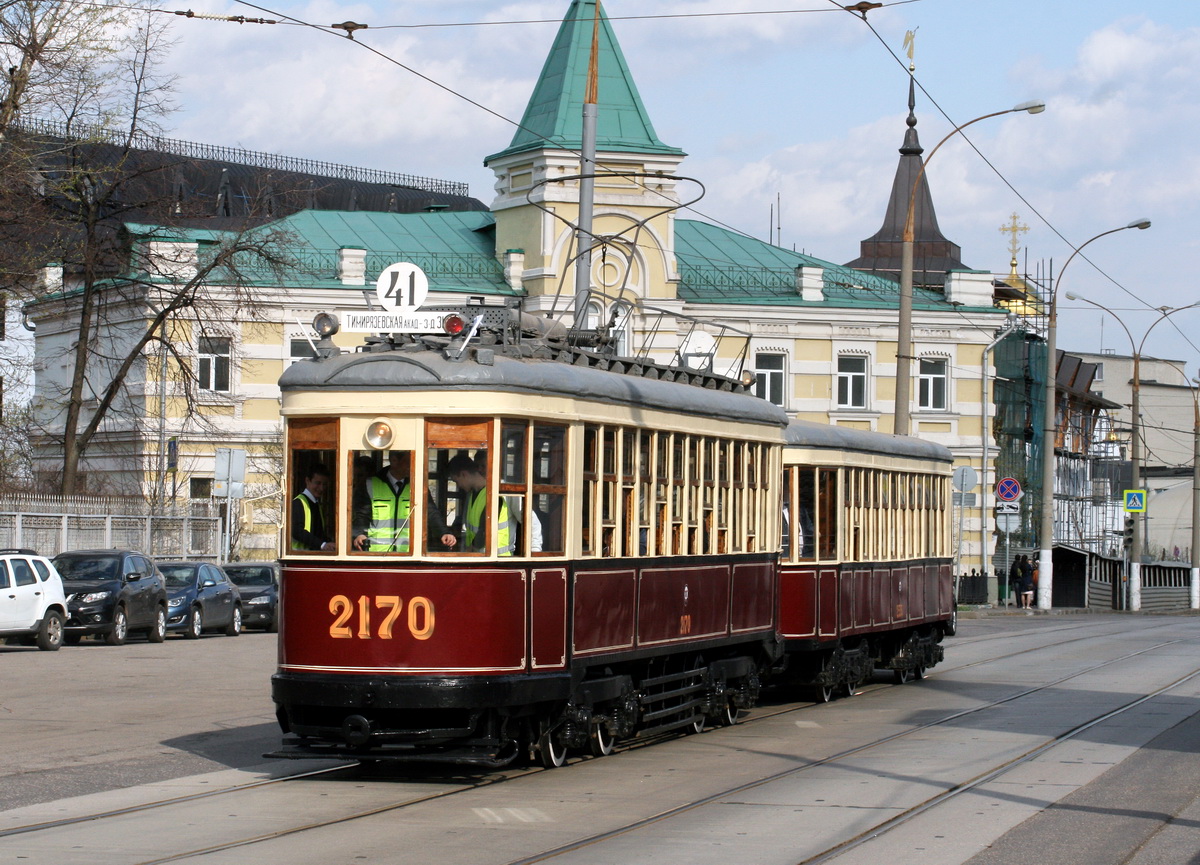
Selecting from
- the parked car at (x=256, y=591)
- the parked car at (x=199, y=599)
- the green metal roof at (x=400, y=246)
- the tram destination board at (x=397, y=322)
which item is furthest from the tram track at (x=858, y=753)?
the green metal roof at (x=400, y=246)

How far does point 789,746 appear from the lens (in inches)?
582

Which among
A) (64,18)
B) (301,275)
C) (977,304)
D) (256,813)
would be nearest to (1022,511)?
(977,304)

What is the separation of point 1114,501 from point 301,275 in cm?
4002

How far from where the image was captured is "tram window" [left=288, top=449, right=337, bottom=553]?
12.4m

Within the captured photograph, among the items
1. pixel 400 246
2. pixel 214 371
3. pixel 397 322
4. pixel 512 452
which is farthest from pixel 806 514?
pixel 400 246

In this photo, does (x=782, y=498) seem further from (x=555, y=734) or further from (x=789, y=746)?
(x=555, y=734)

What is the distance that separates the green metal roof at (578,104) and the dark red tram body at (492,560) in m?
37.5

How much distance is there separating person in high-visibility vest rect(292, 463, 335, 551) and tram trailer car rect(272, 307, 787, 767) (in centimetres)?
4

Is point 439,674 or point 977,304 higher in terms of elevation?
point 977,304

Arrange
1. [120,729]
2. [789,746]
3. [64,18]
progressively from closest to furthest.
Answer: [789,746]
[120,729]
[64,18]

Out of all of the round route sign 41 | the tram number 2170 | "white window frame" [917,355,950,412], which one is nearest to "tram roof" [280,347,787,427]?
the round route sign 41

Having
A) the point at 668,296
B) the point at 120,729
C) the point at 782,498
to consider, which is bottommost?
the point at 120,729

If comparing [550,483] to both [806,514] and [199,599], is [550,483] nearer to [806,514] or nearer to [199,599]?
[806,514]

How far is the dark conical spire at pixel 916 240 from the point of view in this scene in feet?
225
